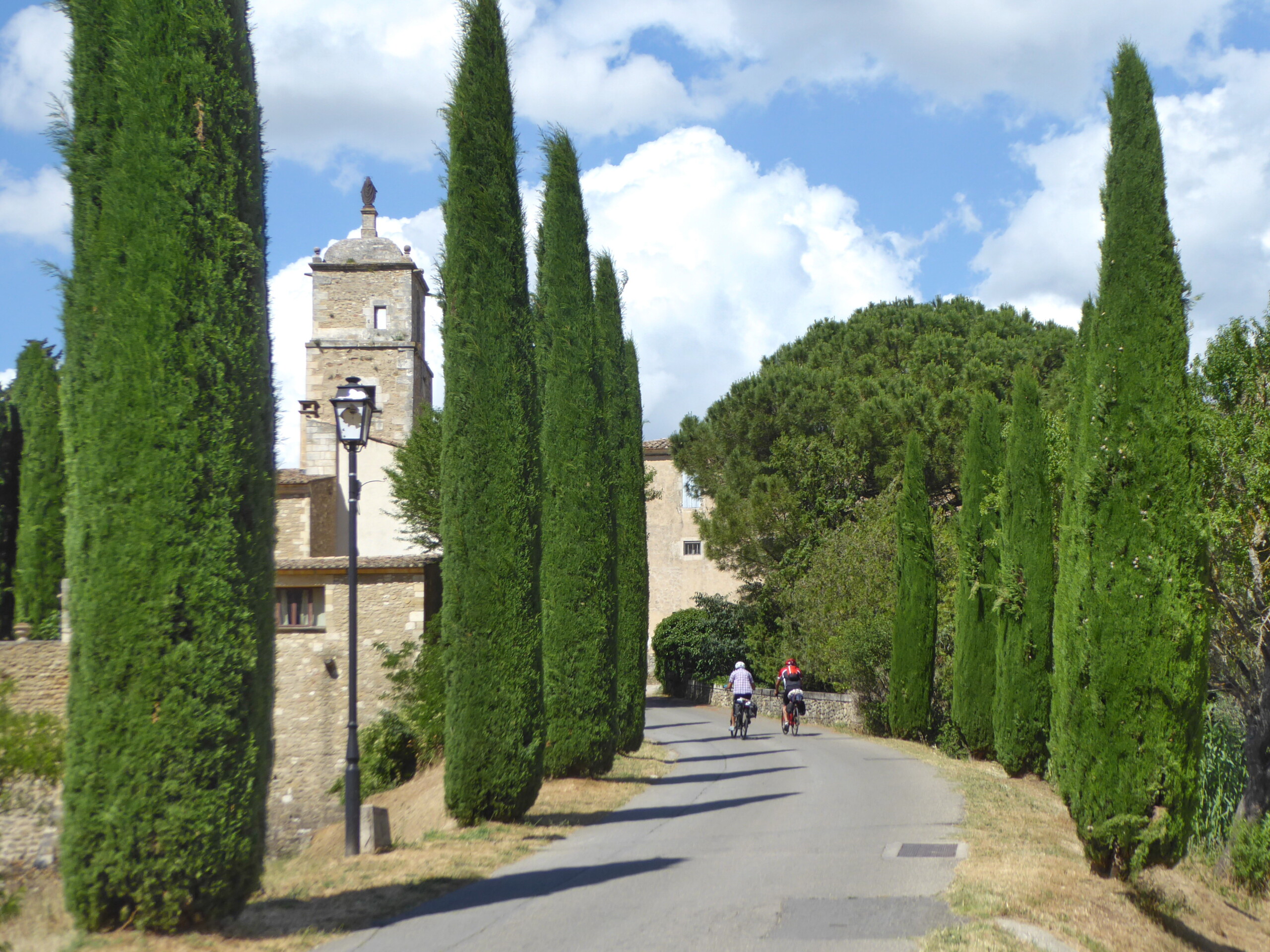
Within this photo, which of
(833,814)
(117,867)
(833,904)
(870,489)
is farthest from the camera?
(870,489)

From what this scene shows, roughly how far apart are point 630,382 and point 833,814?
10.8 m

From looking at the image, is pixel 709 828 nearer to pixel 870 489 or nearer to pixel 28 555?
pixel 28 555

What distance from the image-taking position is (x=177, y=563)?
6293 mm

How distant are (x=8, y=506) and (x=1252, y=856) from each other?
21296 millimetres

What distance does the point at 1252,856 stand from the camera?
10.0m

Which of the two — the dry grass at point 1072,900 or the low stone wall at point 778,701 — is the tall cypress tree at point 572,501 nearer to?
the dry grass at point 1072,900

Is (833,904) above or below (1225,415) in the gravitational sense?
below

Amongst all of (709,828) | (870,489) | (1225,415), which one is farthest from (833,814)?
(870,489)

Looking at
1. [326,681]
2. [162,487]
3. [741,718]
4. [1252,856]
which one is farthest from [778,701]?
[162,487]

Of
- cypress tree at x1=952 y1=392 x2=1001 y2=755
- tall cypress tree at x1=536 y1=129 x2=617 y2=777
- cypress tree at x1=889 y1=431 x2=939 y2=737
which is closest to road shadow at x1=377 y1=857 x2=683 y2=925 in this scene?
tall cypress tree at x1=536 y1=129 x2=617 y2=777

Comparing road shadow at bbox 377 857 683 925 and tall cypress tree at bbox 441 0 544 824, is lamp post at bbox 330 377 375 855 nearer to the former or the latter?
tall cypress tree at bbox 441 0 544 824

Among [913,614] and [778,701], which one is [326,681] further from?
[778,701]

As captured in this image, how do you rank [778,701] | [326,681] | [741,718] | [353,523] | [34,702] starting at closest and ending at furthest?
1. [353,523]
2. [34,702]
3. [326,681]
4. [741,718]
5. [778,701]

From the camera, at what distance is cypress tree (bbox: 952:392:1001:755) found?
63.5 feet
